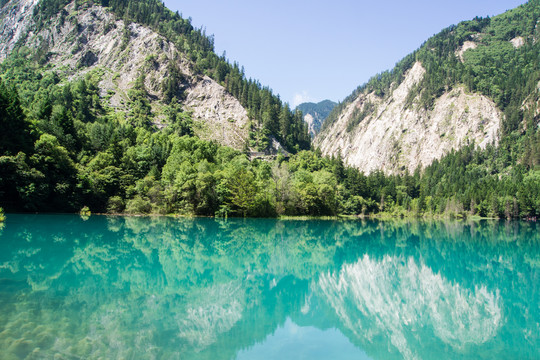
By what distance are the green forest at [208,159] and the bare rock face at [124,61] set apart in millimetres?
5049

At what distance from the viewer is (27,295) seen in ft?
41.1

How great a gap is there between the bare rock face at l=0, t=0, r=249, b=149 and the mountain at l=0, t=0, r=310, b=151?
0.35 meters

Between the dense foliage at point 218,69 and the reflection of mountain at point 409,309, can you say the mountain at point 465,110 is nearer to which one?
the dense foliage at point 218,69

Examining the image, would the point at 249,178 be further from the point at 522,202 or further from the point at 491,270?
the point at 522,202

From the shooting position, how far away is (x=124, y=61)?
433 ft

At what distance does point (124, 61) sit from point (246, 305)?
5454 inches

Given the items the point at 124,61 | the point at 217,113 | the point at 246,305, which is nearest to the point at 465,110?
the point at 217,113

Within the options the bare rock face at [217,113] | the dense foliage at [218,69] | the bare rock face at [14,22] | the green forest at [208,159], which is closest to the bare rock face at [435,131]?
the green forest at [208,159]

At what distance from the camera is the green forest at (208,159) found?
176 ft

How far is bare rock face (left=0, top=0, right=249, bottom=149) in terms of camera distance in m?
118

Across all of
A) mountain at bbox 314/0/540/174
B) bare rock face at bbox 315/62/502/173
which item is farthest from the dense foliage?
bare rock face at bbox 315/62/502/173

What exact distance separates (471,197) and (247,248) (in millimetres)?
109890

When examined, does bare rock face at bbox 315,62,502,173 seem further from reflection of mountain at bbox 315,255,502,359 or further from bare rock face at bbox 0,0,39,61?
bare rock face at bbox 0,0,39,61

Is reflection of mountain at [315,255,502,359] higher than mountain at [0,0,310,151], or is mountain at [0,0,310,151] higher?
mountain at [0,0,310,151]
